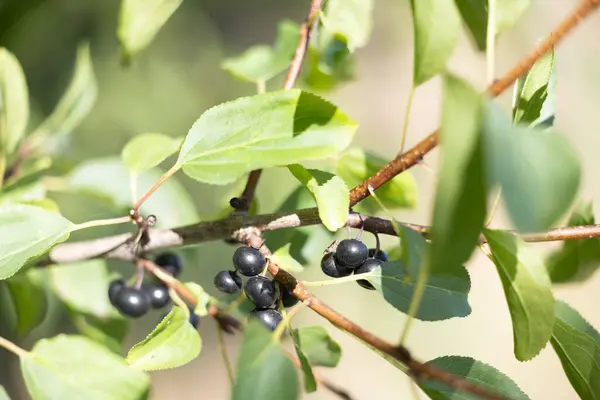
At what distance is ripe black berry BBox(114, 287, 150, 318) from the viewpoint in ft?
2.51

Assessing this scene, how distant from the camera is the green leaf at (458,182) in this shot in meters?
0.33

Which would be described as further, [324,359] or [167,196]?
[167,196]

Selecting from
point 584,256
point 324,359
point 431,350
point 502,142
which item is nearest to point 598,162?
point 431,350

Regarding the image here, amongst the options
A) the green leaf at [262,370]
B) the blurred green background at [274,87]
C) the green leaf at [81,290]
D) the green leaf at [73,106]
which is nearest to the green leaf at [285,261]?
the green leaf at [262,370]

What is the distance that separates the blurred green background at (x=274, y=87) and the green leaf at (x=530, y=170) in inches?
41.4

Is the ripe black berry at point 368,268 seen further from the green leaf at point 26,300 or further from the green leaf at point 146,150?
the green leaf at point 26,300

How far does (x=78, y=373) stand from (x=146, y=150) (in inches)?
9.7

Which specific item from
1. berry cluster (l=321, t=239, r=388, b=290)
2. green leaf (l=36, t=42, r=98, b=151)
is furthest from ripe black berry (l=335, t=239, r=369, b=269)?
green leaf (l=36, t=42, r=98, b=151)

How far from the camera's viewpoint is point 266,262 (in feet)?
1.92

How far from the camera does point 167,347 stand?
0.57 meters

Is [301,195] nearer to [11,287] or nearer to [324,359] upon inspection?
[324,359]

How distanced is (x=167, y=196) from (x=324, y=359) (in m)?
0.40

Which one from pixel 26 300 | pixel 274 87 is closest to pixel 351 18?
pixel 26 300

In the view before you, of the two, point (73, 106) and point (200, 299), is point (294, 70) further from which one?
point (73, 106)
